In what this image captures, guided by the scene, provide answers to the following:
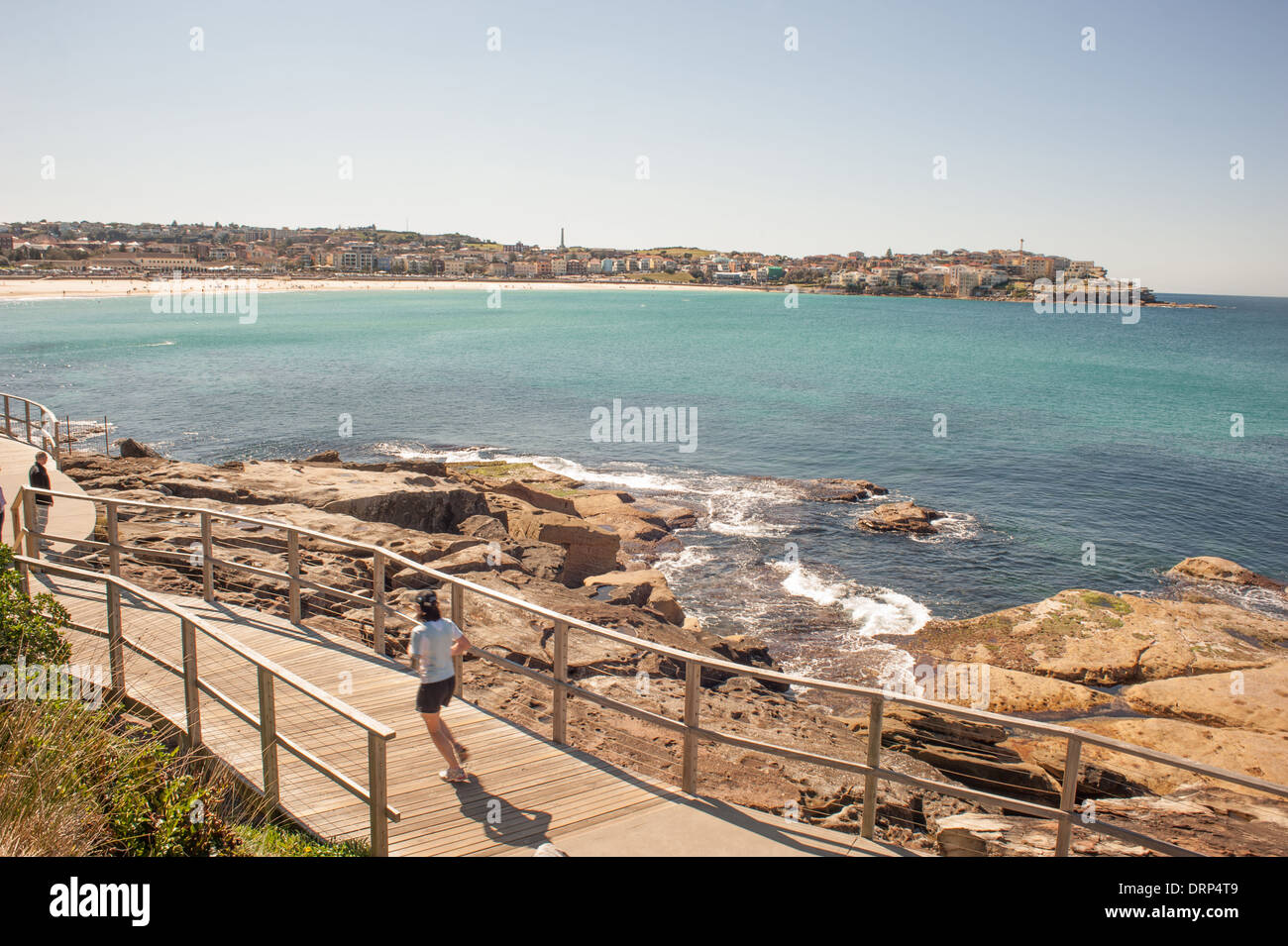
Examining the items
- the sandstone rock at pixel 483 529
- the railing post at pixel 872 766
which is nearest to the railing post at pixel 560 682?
the railing post at pixel 872 766

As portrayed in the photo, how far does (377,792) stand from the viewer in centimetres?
498

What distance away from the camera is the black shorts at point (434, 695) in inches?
266

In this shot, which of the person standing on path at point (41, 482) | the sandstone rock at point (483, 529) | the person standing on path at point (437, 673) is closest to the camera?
the person standing on path at point (437, 673)

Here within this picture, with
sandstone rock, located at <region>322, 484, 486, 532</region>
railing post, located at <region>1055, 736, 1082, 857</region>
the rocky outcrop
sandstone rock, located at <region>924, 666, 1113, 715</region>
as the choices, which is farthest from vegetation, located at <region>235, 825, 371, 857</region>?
the rocky outcrop

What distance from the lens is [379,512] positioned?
2056 centimetres

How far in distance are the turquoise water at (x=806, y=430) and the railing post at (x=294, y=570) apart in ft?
41.0

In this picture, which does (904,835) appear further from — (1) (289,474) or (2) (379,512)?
(1) (289,474)

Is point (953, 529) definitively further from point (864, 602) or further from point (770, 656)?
point (770, 656)

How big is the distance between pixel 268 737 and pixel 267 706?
28cm

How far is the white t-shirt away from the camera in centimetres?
696

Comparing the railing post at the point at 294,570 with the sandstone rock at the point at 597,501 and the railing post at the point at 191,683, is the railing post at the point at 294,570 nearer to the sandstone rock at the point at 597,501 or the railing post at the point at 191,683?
the railing post at the point at 191,683

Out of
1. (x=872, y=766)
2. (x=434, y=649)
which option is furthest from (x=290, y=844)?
(x=872, y=766)

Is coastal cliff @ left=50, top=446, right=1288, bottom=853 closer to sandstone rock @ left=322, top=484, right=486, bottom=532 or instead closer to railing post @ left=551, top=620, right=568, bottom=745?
sandstone rock @ left=322, top=484, right=486, bottom=532

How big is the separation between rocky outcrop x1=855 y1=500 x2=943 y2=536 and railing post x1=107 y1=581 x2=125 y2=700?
24.8 m
